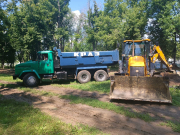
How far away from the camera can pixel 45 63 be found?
33.8 feet

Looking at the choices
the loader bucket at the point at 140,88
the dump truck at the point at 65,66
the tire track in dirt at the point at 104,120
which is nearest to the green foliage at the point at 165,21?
the dump truck at the point at 65,66

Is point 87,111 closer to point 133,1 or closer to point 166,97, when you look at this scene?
point 166,97

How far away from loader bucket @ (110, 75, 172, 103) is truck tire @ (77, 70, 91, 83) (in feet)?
16.2

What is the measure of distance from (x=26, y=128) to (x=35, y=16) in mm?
17670

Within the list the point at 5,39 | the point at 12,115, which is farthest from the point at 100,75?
the point at 5,39

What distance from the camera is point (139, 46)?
8.08 meters

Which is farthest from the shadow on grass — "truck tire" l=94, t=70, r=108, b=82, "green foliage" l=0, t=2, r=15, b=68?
"green foliage" l=0, t=2, r=15, b=68

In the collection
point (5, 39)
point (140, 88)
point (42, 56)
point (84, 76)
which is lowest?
point (140, 88)

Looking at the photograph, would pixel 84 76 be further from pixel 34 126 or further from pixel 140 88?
pixel 34 126

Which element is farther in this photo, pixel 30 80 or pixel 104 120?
pixel 30 80

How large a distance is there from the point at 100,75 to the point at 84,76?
1346 millimetres

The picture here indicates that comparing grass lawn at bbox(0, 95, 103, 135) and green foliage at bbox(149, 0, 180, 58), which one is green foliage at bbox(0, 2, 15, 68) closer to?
grass lawn at bbox(0, 95, 103, 135)

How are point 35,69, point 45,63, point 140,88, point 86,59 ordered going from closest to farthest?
1. point 140,88
2. point 35,69
3. point 45,63
4. point 86,59

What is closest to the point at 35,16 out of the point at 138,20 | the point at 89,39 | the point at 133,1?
the point at 89,39
